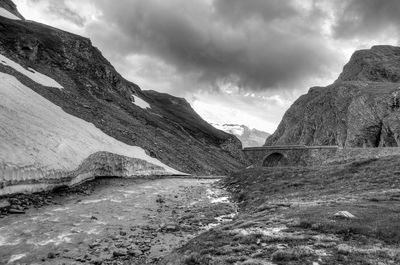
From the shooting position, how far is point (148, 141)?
204 ft

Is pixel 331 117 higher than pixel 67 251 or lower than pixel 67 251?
higher

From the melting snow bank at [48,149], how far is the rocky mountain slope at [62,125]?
69 millimetres

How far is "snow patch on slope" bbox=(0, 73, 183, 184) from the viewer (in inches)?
930

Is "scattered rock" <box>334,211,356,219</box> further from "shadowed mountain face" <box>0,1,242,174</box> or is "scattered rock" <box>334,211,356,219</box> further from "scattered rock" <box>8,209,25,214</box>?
"shadowed mountain face" <box>0,1,242,174</box>

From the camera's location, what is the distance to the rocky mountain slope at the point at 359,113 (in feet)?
363

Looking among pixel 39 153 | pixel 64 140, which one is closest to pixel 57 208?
pixel 39 153

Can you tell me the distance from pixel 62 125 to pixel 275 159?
10720cm

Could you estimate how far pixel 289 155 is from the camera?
115562 millimetres

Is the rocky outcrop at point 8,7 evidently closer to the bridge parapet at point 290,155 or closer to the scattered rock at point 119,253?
the bridge parapet at point 290,155

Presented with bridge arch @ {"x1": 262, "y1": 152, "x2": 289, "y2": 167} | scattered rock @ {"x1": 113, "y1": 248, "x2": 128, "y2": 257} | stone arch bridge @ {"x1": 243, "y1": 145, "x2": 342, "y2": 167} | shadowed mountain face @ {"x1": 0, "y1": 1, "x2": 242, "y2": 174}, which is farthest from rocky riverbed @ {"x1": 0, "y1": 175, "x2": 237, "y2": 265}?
Answer: bridge arch @ {"x1": 262, "y1": 152, "x2": 289, "y2": 167}

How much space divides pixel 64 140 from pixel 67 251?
66.8ft

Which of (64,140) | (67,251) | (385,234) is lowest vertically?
(67,251)

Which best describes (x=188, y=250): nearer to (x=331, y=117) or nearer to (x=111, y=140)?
(x=111, y=140)

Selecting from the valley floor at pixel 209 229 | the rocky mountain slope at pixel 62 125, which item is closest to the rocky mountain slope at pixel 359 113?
the rocky mountain slope at pixel 62 125
